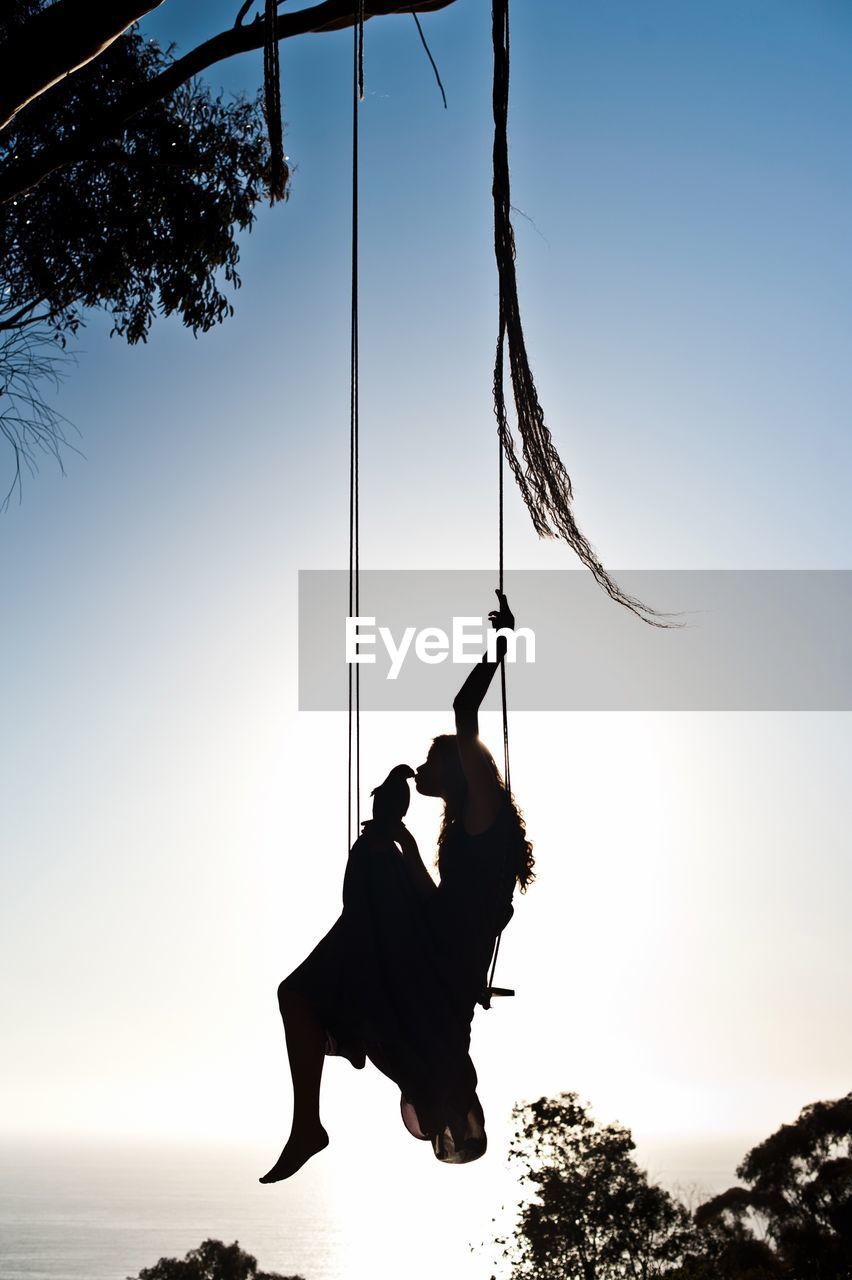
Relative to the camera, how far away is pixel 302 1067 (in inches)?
164

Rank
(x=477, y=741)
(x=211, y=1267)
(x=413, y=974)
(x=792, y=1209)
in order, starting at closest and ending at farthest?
1. (x=413, y=974)
2. (x=477, y=741)
3. (x=792, y=1209)
4. (x=211, y=1267)

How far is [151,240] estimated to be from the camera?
347 inches

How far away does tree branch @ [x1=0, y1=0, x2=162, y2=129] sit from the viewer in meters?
3.61

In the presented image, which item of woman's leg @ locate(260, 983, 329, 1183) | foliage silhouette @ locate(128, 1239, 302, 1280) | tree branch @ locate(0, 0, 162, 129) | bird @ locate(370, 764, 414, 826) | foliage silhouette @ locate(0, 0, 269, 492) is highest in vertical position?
foliage silhouette @ locate(0, 0, 269, 492)

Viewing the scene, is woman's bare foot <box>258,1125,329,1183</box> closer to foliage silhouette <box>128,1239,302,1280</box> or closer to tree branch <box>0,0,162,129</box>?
tree branch <box>0,0,162,129</box>

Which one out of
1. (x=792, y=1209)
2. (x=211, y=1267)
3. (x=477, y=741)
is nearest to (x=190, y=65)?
(x=477, y=741)

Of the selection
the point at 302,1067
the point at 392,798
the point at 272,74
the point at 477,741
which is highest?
the point at 272,74

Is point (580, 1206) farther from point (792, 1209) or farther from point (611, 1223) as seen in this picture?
point (792, 1209)

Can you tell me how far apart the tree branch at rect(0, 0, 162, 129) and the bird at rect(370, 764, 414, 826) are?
2266 mm

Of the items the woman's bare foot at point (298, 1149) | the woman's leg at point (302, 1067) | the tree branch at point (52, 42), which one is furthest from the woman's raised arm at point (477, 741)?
the tree branch at point (52, 42)

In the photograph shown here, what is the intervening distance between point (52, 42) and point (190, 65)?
149 cm

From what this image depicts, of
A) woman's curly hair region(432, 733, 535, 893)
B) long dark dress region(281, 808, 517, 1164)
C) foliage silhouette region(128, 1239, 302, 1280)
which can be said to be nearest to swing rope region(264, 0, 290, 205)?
woman's curly hair region(432, 733, 535, 893)

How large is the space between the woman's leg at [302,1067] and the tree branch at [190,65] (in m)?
2.74

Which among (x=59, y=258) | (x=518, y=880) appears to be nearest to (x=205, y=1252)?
(x=59, y=258)
